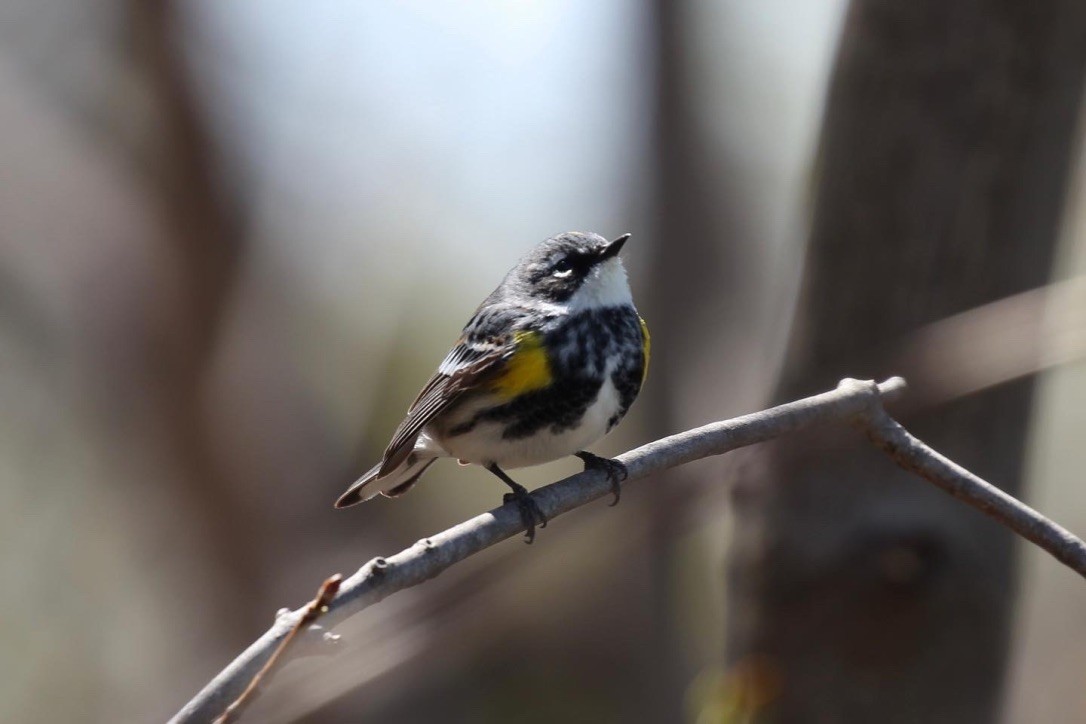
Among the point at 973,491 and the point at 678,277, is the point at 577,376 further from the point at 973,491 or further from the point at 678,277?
the point at 678,277

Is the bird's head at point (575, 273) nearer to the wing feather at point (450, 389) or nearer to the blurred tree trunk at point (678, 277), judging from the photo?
the wing feather at point (450, 389)

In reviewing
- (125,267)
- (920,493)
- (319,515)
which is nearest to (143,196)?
(125,267)

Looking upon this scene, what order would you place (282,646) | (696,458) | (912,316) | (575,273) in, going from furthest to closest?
1. (912,316)
2. (575,273)
3. (696,458)
4. (282,646)

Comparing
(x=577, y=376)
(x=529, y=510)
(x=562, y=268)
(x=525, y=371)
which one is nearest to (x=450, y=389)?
(x=525, y=371)

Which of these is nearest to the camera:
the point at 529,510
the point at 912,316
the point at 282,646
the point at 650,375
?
the point at 282,646

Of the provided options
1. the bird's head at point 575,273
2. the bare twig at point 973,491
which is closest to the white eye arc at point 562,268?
the bird's head at point 575,273

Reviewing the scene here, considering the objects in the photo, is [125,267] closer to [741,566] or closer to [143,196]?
[143,196]
